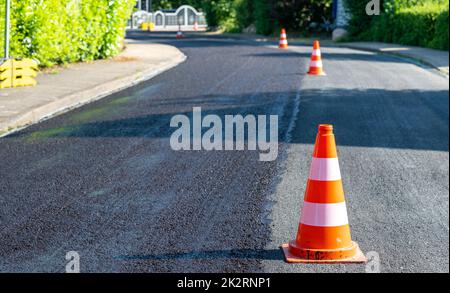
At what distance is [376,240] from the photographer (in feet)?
21.1

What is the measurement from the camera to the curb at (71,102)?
463 inches

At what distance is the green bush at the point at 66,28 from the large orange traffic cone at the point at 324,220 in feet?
39.7

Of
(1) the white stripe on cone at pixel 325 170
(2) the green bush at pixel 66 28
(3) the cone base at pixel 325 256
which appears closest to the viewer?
(3) the cone base at pixel 325 256

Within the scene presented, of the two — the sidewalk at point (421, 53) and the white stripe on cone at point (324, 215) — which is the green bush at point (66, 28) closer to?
the sidewalk at point (421, 53)

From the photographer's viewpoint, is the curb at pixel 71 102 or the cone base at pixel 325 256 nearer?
the cone base at pixel 325 256

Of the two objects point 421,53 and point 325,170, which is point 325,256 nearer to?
point 325,170

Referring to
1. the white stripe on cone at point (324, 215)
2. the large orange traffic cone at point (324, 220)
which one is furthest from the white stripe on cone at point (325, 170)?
the white stripe on cone at point (324, 215)

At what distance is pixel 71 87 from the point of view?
1587 cm

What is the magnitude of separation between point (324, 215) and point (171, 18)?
3014 inches

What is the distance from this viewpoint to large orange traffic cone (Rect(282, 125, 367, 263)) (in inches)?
233

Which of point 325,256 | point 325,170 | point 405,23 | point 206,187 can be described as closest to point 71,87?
point 206,187

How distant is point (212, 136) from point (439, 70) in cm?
1389

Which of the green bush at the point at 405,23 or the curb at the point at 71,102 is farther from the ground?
the green bush at the point at 405,23
